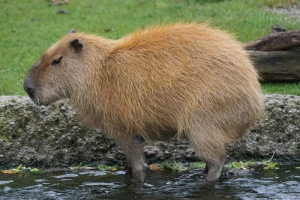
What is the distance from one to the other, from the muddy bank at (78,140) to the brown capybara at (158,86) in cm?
57

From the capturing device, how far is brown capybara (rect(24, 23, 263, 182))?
649 centimetres

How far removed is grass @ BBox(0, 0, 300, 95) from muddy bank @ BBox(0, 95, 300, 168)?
2.31 meters

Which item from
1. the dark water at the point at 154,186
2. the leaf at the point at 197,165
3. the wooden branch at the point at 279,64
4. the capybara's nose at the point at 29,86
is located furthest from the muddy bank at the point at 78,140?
the wooden branch at the point at 279,64

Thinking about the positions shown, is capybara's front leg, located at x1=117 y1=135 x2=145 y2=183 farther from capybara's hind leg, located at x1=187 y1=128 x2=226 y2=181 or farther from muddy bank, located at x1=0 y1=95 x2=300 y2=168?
muddy bank, located at x1=0 y1=95 x2=300 y2=168

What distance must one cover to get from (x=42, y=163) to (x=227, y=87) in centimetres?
223

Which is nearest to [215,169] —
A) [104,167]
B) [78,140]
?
[104,167]

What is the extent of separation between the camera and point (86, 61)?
6.88 m

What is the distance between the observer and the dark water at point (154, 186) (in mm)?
6512

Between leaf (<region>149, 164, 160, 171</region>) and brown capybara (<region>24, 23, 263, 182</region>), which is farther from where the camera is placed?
leaf (<region>149, 164, 160, 171</region>)

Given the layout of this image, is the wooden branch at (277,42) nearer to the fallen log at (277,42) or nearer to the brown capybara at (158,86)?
the fallen log at (277,42)

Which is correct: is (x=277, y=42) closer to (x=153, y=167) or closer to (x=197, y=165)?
(x=197, y=165)

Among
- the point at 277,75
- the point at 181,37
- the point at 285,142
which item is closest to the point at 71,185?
the point at 181,37

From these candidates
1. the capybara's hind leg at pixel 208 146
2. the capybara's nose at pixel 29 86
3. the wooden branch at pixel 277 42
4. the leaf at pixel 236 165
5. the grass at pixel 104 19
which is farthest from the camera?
the grass at pixel 104 19

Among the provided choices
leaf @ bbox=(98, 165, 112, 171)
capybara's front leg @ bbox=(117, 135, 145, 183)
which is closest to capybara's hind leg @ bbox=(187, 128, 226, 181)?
capybara's front leg @ bbox=(117, 135, 145, 183)
